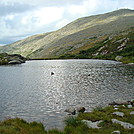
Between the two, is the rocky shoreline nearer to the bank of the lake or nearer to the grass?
the grass

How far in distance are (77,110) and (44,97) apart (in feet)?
29.1

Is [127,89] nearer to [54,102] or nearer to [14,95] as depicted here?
[54,102]

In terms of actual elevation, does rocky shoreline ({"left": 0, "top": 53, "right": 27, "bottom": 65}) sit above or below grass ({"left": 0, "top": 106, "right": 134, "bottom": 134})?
above

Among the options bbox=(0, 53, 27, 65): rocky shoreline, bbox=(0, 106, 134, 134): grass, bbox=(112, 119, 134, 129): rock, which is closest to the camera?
bbox=(0, 106, 134, 134): grass

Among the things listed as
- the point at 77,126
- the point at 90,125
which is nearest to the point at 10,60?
the point at 77,126

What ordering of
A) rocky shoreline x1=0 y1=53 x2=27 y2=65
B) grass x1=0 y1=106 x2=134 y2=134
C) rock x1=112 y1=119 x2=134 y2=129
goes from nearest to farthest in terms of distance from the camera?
grass x1=0 y1=106 x2=134 y2=134 → rock x1=112 y1=119 x2=134 y2=129 → rocky shoreline x1=0 y1=53 x2=27 y2=65

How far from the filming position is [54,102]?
982 inches

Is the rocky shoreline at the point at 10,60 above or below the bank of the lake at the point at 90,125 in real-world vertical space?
above

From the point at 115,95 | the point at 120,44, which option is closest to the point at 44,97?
the point at 115,95

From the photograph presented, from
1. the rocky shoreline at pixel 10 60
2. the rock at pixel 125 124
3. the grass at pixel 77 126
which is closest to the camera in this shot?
the grass at pixel 77 126

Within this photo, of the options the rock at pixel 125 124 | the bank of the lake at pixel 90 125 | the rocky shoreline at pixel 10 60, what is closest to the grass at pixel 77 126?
the bank of the lake at pixel 90 125

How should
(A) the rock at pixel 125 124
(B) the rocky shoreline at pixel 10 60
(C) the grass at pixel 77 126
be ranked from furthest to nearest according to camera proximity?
(B) the rocky shoreline at pixel 10 60 < (A) the rock at pixel 125 124 < (C) the grass at pixel 77 126

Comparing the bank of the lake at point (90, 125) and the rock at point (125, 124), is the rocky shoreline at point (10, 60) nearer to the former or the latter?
the bank of the lake at point (90, 125)

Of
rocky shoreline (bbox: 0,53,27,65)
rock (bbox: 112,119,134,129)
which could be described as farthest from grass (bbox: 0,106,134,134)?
rocky shoreline (bbox: 0,53,27,65)
